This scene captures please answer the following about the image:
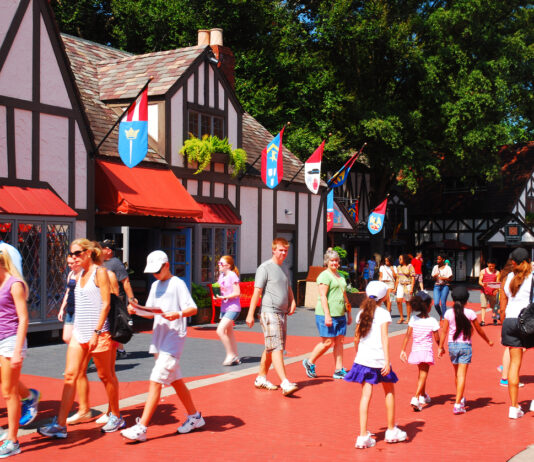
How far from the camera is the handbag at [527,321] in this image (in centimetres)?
741

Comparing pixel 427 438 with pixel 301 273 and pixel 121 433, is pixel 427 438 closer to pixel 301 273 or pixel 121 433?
pixel 121 433

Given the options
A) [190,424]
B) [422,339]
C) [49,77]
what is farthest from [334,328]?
[49,77]

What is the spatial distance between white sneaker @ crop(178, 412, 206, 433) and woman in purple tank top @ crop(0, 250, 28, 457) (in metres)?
1.49

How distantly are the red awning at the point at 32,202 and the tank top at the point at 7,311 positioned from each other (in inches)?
250

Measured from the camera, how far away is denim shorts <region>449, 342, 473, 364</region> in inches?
307

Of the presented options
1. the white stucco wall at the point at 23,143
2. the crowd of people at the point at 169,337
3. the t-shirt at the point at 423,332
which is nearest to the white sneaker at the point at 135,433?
the crowd of people at the point at 169,337

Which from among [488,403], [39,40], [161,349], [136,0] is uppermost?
[136,0]

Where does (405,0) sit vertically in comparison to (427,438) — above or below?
above

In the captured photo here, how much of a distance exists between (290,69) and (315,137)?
3141 millimetres

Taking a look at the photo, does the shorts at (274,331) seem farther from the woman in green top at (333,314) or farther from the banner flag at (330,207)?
the banner flag at (330,207)

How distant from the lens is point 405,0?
114 feet

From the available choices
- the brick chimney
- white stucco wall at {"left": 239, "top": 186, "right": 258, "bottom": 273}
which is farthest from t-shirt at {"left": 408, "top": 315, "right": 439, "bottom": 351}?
the brick chimney

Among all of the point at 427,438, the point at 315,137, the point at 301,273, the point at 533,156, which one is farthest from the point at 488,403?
the point at 533,156

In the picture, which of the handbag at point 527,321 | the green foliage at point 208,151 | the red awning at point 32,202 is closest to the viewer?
the handbag at point 527,321
